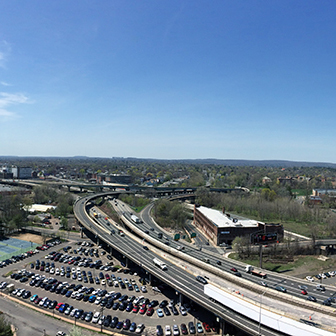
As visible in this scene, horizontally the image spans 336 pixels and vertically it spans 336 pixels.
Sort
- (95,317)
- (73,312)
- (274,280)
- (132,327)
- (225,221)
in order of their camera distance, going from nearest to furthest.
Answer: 1. (132,327)
2. (95,317)
3. (73,312)
4. (274,280)
5. (225,221)

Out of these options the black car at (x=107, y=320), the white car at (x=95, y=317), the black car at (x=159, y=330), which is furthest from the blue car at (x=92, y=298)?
the black car at (x=159, y=330)

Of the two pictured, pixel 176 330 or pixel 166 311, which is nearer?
pixel 176 330

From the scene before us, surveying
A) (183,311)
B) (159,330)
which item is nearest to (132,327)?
(159,330)

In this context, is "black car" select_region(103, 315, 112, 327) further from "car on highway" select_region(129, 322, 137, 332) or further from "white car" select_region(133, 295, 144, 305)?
"white car" select_region(133, 295, 144, 305)

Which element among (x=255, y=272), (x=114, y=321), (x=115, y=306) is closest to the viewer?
(x=114, y=321)

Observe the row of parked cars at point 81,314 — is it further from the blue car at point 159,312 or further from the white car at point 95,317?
the blue car at point 159,312

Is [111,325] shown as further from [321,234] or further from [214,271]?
[321,234]

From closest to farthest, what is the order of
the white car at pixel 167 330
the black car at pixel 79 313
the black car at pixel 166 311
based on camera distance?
the white car at pixel 167 330
the black car at pixel 79 313
the black car at pixel 166 311

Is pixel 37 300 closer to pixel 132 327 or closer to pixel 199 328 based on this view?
pixel 132 327

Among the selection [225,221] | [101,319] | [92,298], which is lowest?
[92,298]
